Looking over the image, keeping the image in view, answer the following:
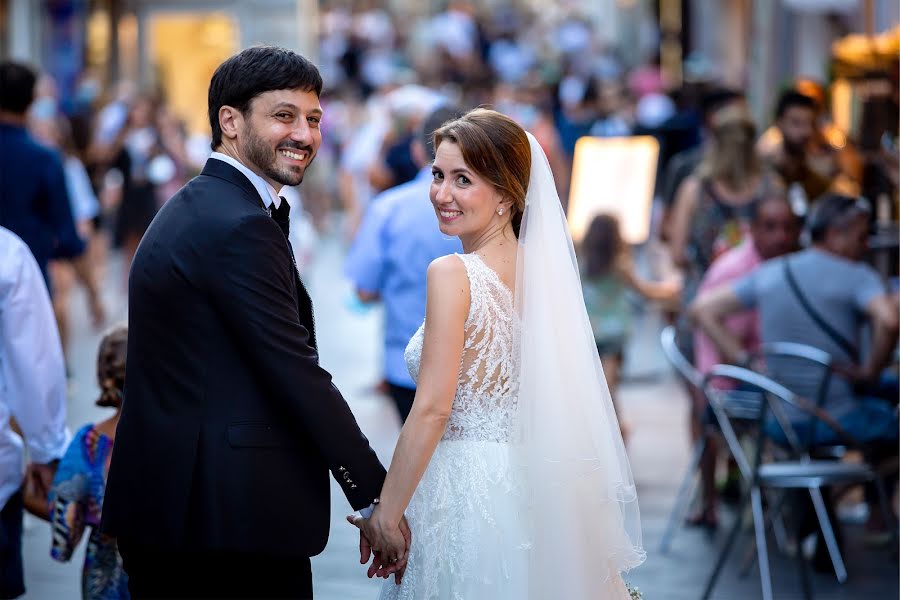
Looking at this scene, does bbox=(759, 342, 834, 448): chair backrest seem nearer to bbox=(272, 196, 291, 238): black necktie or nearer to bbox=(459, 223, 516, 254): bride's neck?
bbox=(459, 223, 516, 254): bride's neck

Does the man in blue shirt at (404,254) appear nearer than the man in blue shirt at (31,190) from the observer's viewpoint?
Yes

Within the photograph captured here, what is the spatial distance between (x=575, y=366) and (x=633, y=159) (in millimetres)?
6960

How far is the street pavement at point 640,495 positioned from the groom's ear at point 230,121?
0.80 m

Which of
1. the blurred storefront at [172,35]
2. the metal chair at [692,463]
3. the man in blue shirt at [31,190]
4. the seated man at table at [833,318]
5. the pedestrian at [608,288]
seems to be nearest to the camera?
the seated man at table at [833,318]

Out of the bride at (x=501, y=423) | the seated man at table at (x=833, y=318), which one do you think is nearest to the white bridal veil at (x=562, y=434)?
the bride at (x=501, y=423)

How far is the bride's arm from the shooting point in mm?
3818

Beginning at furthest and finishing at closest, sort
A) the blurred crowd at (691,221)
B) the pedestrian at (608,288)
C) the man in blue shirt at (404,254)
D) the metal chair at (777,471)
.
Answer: the pedestrian at (608,288), the blurred crowd at (691,221), the man in blue shirt at (404,254), the metal chair at (777,471)

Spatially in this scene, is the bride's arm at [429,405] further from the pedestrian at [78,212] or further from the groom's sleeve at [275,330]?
the pedestrian at [78,212]

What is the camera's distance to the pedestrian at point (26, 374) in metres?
4.52

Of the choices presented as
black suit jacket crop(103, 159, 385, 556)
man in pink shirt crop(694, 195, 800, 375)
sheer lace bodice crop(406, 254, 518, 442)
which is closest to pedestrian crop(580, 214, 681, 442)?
man in pink shirt crop(694, 195, 800, 375)

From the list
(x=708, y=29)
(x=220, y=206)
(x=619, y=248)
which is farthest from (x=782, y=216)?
Result: (x=708, y=29)

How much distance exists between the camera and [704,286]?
7.68 metres

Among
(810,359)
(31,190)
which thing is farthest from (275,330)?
(31,190)

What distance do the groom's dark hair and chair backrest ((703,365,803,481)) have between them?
114 inches
